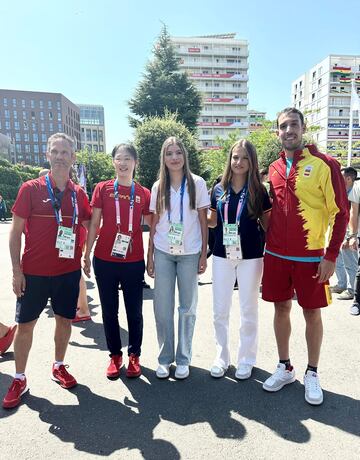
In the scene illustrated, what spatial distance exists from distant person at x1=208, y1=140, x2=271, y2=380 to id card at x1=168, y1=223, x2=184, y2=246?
36 centimetres

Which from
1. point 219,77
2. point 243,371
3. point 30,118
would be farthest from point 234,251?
point 30,118

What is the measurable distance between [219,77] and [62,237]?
83.5 meters

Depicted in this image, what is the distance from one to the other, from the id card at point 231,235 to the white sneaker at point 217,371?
118 cm

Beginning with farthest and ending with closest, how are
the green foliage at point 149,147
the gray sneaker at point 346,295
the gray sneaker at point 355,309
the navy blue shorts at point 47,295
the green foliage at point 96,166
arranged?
1. the green foliage at point 96,166
2. the green foliage at point 149,147
3. the gray sneaker at point 346,295
4. the gray sneaker at point 355,309
5. the navy blue shorts at point 47,295

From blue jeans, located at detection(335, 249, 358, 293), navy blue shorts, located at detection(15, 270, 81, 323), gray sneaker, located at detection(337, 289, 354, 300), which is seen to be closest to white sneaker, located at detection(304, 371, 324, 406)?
navy blue shorts, located at detection(15, 270, 81, 323)

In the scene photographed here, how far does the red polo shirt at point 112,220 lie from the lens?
293 cm

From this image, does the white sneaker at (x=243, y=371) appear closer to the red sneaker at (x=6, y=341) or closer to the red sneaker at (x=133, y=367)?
the red sneaker at (x=133, y=367)

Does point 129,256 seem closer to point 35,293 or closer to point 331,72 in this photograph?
point 35,293

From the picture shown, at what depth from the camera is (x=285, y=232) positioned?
272 centimetres

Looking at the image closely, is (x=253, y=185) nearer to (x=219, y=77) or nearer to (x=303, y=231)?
(x=303, y=231)

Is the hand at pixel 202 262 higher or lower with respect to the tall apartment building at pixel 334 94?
lower

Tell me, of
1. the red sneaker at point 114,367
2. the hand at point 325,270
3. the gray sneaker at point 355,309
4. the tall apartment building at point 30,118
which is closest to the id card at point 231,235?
the hand at point 325,270

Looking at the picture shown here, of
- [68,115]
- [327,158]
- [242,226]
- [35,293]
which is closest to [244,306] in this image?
[242,226]

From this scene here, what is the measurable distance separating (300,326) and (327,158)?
2.42m
